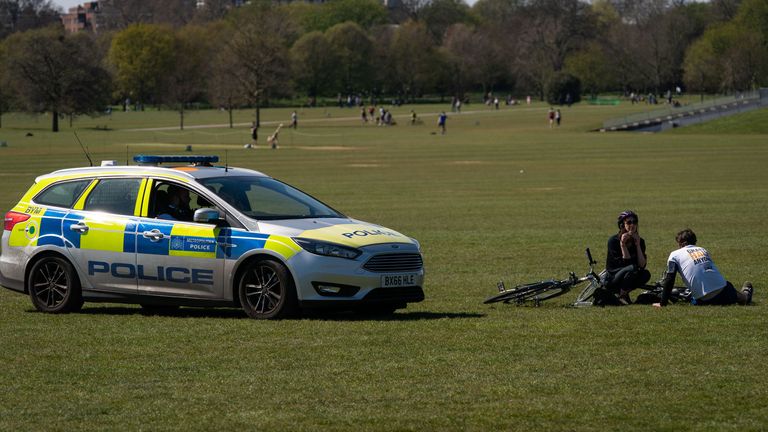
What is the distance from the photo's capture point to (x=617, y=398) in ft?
30.4

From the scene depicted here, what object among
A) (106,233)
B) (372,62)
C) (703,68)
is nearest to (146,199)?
(106,233)

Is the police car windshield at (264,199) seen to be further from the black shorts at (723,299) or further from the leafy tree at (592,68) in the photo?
the leafy tree at (592,68)

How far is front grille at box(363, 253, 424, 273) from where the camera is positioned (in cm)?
1358

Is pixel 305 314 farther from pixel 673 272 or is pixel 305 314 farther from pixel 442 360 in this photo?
pixel 673 272

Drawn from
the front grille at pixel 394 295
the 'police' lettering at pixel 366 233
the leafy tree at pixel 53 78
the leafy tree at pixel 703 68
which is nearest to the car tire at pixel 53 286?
the 'police' lettering at pixel 366 233

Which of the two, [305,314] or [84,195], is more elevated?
[84,195]

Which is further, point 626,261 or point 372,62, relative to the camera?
point 372,62

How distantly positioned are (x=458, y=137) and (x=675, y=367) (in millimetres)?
81121

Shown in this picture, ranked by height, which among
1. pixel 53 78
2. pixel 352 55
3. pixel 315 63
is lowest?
pixel 53 78

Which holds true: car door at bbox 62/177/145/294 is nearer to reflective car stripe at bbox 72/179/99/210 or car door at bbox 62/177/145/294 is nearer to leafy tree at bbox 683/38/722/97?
reflective car stripe at bbox 72/179/99/210

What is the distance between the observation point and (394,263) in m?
13.8

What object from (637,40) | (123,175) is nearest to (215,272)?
(123,175)

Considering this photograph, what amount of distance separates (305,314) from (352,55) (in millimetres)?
158624

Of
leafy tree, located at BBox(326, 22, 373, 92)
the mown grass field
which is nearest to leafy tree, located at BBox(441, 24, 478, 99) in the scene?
leafy tree, located at BBox(326, 22, 373, 92)
